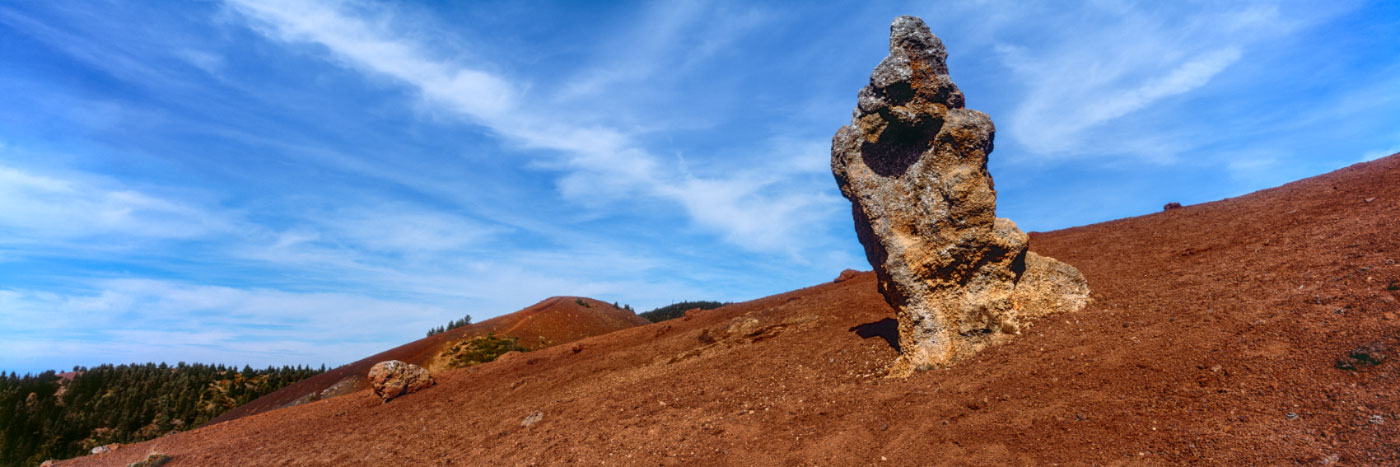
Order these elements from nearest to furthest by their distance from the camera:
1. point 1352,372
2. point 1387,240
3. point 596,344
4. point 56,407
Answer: point 1352,372
point 1387,240
point 596,344
point 56,407

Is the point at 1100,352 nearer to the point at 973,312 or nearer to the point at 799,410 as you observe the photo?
the point at 973,312

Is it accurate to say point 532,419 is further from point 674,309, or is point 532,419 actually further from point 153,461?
point 674,309

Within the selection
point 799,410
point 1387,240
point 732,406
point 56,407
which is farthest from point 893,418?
point 56,407

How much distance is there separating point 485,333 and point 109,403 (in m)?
11.9

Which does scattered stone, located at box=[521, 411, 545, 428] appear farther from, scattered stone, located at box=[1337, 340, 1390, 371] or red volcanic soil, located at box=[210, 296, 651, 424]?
red volcanic soil, located at box=[210, 296, 651, 424]

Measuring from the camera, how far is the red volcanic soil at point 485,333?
826 inches

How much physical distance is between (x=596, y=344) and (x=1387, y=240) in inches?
557

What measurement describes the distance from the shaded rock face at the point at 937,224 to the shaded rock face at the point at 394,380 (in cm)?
1169

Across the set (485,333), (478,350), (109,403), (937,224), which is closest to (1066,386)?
(937,224)

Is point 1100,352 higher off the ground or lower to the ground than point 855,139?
lower

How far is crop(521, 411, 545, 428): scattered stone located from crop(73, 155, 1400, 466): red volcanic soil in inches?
3.5

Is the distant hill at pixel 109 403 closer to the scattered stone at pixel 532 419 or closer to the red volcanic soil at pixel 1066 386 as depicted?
the red volcanic soil at pixel 1066 386

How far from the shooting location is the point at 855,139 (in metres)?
8.25

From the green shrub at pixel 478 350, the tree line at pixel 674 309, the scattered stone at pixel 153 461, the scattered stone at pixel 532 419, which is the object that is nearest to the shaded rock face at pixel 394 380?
the scattered stone at pixel 153 461
